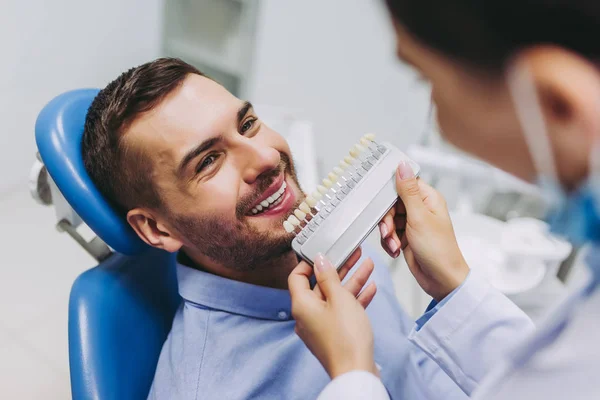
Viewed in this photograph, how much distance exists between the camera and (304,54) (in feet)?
6.91

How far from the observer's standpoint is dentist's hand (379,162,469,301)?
872 mm

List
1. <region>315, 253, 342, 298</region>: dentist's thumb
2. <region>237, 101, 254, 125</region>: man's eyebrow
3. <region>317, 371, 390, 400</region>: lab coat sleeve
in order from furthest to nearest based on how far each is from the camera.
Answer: <region>237, 101, 254, 125</region>: man's eyebrow < <region>315, 253, 342, 298</region>: dentist's thumb < <region>317, 371, 390, 400</region>: lab coat sleeve

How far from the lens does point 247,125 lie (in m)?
1.09

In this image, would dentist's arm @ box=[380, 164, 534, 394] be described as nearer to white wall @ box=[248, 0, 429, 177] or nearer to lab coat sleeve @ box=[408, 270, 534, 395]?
lab coat sleeve @ box=[408, 270, 534, 395]

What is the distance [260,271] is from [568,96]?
810 millimetres

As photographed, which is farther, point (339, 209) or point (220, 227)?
point (220, 227)

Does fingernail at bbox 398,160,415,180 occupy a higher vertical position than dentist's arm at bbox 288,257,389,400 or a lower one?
higher

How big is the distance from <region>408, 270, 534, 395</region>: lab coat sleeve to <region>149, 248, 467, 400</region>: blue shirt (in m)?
0.17

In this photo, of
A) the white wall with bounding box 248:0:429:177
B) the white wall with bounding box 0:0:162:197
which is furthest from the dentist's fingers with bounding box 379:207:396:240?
the white wall with bounding box 0:0:162:197

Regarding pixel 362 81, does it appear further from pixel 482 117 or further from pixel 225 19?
pixel 482 117

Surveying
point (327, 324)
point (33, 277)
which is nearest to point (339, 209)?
point (327, 324)

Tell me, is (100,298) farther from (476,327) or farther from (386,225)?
(476,327)

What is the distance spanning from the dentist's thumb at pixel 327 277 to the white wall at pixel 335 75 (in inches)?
45.6

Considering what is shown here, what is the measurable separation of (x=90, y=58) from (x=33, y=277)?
Result: 0.98 metres
